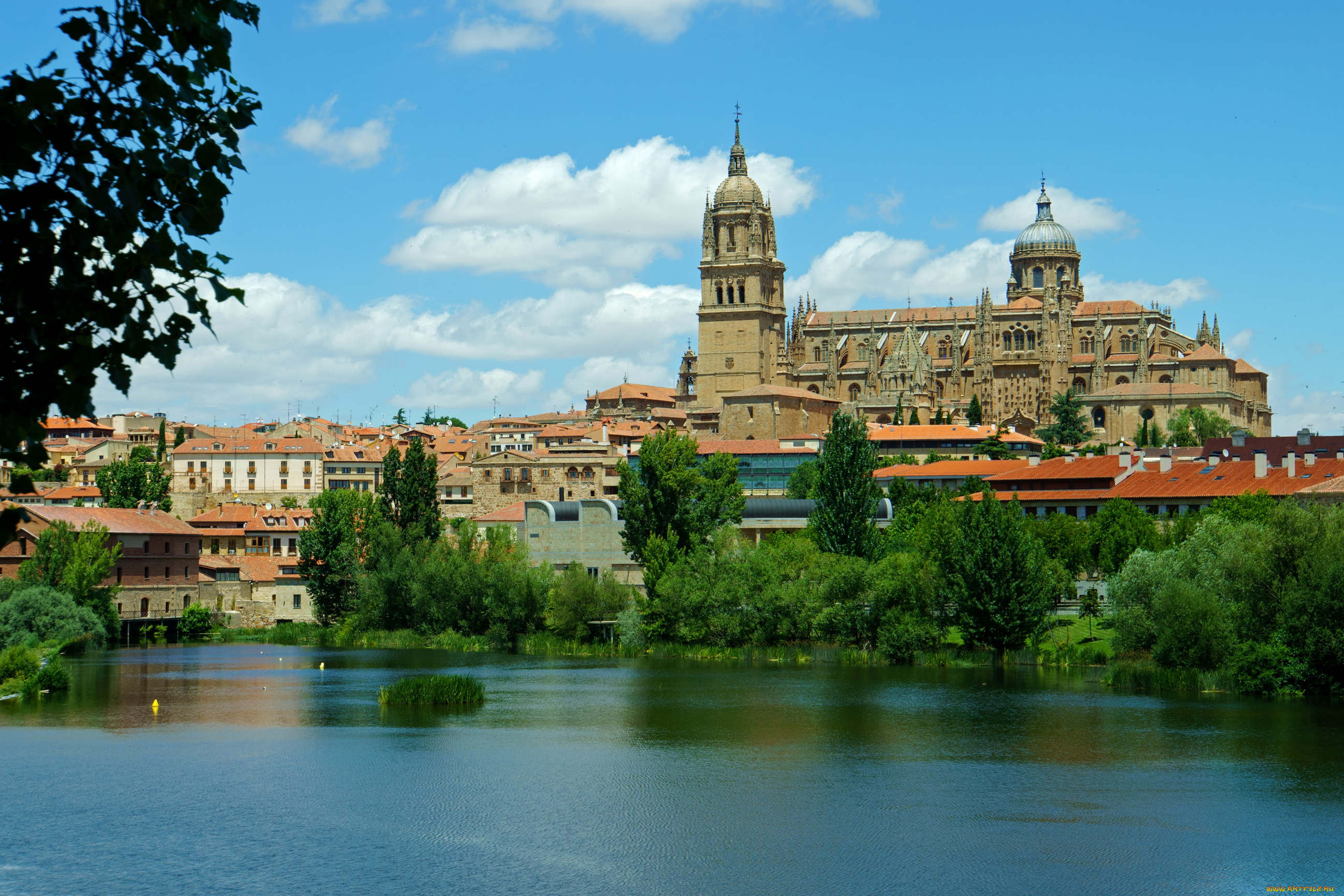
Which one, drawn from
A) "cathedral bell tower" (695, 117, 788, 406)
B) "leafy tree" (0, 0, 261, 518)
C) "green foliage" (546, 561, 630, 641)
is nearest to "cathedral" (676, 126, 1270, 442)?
"cathedral bell tower" (695, 117, 788, 406)

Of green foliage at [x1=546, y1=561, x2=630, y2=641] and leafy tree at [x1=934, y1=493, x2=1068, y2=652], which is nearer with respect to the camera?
leafy tree at [x1=934, y1=493, x2=1068, y2=652]

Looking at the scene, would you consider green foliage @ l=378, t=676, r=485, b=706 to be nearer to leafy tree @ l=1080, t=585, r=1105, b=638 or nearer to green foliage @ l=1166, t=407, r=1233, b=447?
leafy tree @ l=1080, t=585, r=1105, b=638

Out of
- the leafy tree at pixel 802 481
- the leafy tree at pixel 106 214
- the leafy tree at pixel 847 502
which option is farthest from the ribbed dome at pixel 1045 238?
the leafy tree at pixel 106 214

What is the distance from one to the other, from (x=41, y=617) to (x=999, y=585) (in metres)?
32.8

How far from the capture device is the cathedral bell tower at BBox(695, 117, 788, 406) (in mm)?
129375

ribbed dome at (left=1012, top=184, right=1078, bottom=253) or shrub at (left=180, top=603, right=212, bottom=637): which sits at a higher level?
ribbed dome at (left=1012, top=184, right=1078, bottom=253)

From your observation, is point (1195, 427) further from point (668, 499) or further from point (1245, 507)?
point (668, 499)

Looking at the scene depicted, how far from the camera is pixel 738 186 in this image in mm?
131000

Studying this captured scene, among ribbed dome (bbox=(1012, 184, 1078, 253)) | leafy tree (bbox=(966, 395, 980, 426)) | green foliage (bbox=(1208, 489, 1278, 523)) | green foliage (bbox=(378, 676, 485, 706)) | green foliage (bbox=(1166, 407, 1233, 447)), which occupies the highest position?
ribbed dome (bbox=(1012, 184, 1078, 253))

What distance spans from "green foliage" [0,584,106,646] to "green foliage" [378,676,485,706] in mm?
16799

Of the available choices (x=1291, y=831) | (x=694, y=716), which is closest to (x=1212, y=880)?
(x=1291, y=831)

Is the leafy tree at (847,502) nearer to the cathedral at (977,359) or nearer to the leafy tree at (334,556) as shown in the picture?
the leafy tree at (334,556)

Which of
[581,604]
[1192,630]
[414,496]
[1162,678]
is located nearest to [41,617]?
[414,496]

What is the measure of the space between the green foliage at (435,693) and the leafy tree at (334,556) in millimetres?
25132
